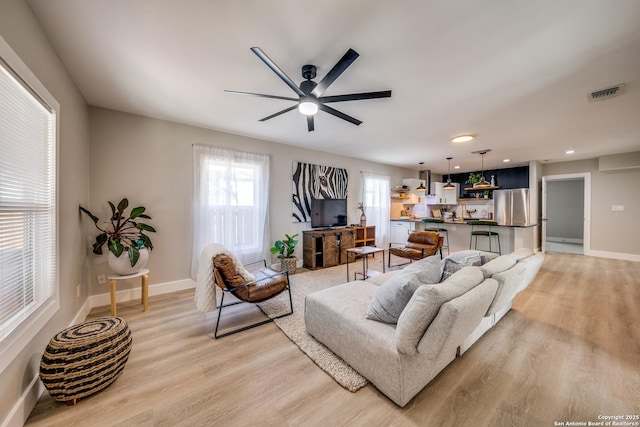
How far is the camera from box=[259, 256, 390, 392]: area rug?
179 cm

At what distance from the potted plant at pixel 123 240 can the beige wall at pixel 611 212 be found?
9563mm

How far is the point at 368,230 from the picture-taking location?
20.5ft

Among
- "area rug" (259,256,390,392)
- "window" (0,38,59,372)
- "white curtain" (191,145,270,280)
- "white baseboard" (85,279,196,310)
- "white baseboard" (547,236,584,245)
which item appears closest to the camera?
"window" (0,38,59,372)

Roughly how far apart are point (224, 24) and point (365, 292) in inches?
98.8

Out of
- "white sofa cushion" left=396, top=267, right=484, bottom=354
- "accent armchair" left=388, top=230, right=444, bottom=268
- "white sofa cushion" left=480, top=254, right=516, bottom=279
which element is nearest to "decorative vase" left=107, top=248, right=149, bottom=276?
"white sofa cushion" left=396, top=267, right=484, bottom=354

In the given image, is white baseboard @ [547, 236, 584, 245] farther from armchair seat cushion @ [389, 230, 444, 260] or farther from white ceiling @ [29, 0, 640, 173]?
armchair seat cushion @ [389, 230, 444, 260]

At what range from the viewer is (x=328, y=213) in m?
5.32

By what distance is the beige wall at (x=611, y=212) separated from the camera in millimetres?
5457

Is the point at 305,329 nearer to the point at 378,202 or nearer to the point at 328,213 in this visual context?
the point at 328,213

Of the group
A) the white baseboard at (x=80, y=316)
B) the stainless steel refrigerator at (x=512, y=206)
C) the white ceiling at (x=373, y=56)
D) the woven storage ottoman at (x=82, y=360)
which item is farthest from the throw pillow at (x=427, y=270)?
the stainless steel refrigerator at (x=512, y=206)

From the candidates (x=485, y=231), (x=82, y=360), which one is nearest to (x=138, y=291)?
(x=82, y=360)

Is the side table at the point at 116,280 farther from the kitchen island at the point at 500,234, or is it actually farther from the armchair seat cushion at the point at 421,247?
the kitchen island at the point at 500,234

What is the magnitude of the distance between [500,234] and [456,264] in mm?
3980

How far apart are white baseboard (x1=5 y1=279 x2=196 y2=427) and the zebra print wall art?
7.79ft
